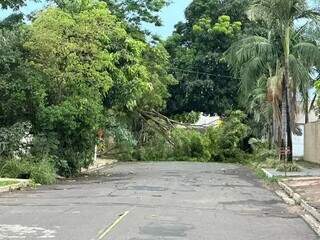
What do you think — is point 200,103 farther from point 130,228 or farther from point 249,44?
point 130,228

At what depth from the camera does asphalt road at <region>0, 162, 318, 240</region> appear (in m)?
12.1

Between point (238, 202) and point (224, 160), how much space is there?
106ft

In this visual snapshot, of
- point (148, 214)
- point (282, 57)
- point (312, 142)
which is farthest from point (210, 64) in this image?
point (148, 214)

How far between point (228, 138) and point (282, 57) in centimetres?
1672

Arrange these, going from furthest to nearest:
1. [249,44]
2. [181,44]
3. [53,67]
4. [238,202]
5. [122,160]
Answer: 1. [181,44]
2. [122,160]
3. [249,44]
4. [53,67]
5. [238,202]

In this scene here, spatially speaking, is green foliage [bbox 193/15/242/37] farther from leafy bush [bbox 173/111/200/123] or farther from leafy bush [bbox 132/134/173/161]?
leafy bush [bbox 132/134/173/161]

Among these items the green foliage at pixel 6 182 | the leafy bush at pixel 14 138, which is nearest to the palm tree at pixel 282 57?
the leafy bush at pixel 14 138

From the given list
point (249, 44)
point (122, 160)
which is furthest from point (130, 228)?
point (122, 160)

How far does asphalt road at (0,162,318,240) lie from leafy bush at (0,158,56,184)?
94.3 inches

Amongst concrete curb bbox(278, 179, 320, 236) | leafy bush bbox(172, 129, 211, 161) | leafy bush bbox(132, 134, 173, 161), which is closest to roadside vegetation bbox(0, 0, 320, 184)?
leafy bush bbox(172, 129, 211, 161)

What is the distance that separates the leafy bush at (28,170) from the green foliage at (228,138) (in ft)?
83.3

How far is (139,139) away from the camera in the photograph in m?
52.2

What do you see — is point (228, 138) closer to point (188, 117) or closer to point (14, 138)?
point (188, 117)

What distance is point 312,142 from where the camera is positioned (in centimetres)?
4269
